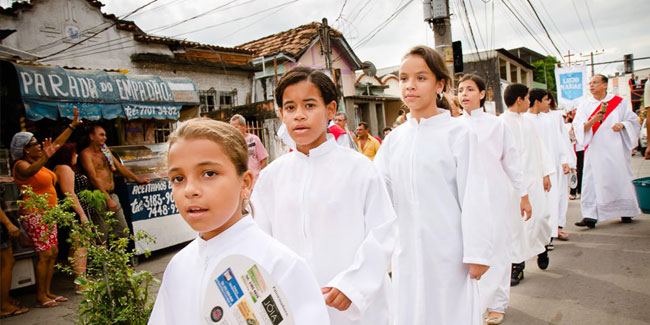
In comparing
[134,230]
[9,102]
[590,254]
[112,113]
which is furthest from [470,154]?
[9,102]

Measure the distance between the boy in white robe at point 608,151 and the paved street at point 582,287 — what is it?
406mm

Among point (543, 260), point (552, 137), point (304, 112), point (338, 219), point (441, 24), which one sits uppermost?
point (441, 24)

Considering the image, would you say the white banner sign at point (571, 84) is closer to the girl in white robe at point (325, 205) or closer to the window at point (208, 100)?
the window at point (208, 100)

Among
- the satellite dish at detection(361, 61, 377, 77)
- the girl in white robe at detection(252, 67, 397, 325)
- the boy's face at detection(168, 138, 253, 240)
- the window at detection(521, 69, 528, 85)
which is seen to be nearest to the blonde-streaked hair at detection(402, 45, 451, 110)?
the girl in white robe at detection(252, 67, 397, 325)

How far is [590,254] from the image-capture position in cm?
580

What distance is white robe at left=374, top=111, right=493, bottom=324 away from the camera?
275 centimetres

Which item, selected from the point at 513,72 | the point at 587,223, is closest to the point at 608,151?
the point at 587,223

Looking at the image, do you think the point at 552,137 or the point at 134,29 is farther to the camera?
the point at 134,29

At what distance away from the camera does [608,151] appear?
23.9ft

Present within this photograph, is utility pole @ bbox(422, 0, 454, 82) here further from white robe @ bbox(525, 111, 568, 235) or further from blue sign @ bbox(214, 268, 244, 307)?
blue sign @ bbox(214, 268, 244, 307)

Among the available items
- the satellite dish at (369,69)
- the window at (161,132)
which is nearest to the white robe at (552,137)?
the window at (161,132)

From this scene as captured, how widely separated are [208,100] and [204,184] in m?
14.1

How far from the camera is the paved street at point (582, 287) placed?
3971 mm

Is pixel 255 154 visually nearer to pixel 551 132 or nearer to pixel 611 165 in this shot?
pixel 551 132
